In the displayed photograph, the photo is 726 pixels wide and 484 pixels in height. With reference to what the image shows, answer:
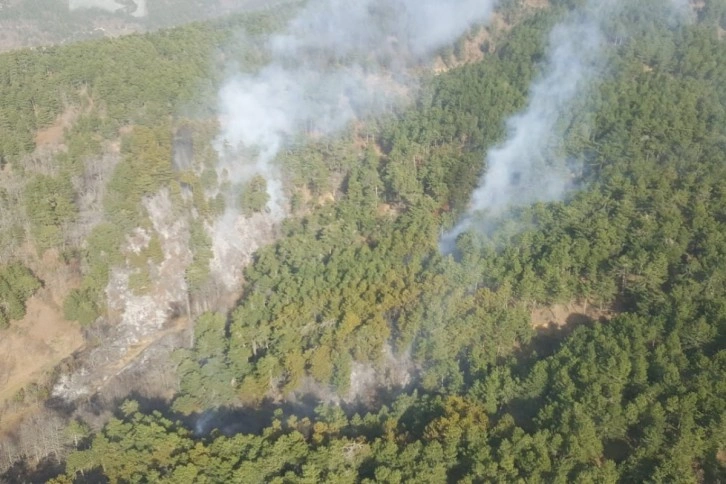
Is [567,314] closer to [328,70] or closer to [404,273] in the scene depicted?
[404,273]

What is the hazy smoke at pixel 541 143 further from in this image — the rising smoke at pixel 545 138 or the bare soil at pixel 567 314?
the bare soil at pixel 567 314

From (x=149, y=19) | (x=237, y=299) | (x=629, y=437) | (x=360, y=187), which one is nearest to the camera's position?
(x=629, y=437)

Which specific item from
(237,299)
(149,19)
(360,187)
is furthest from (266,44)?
(149,19)

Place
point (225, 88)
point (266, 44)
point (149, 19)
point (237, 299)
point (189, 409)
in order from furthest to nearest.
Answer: point (149, 19), point (266, 44), point (225, 88), point (237, 299), point (189, 409)

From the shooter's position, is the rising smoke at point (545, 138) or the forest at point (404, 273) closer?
the forest at point (404, 273)

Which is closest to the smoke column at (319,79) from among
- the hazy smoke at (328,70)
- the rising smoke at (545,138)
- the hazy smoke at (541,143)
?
the hazy smoke at (328,70)

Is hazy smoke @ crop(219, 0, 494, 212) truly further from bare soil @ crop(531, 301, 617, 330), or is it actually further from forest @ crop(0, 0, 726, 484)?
bare soil @ crop(531, 301, 617, 330)

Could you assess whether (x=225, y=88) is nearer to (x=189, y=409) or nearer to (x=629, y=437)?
(x=189, y=409)
